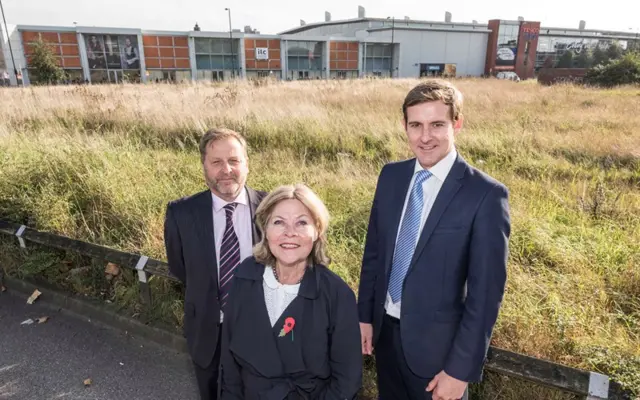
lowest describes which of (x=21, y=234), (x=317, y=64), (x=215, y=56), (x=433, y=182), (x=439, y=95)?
(x=21, y=234)

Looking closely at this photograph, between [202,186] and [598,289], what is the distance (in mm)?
4571

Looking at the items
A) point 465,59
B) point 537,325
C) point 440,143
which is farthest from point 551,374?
point 465,59

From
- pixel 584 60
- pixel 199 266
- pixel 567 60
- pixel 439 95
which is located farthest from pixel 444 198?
pixel 584 60

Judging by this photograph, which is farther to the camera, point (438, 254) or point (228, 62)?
point (228, 62)

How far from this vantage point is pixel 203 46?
2007 inches

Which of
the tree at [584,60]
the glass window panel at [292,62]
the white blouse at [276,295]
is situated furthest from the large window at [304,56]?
the white blouse at [276,295]

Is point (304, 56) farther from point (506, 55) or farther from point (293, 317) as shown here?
point (293, 317)

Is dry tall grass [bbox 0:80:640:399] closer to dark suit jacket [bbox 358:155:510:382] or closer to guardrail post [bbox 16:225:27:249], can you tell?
guardrail post [bbox 16:225:27:249]

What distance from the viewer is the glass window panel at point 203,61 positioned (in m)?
50.9

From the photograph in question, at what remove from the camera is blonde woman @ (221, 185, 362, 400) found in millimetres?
1862

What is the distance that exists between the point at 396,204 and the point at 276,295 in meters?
0.75

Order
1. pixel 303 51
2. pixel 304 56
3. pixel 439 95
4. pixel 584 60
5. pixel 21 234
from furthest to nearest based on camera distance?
pixel 584 60 < pixel 304 56 < pixel 303 51 < pixel 21 234 < pixel 439 95

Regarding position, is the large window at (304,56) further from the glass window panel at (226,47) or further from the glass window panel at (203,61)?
the glass window panel at (203,61)

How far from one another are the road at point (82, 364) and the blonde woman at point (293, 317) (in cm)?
156
